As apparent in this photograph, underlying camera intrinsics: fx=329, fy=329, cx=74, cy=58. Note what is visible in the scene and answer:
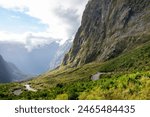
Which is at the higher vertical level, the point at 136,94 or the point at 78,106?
the point at 136,94

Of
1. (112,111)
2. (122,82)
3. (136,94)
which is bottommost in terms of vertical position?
(112,111)

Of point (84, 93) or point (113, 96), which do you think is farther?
point (84, 93)

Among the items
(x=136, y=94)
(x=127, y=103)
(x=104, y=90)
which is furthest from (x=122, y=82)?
(x=127, y=103)

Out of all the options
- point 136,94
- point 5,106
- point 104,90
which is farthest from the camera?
point 104,90

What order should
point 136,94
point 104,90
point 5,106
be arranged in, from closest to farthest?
point 5,106, point 136,94, point 104,90

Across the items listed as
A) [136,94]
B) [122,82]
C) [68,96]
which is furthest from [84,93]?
[136,94]

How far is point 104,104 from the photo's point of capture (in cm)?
2398

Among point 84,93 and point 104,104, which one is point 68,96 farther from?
point 104,104

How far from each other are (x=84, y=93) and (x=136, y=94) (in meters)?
7.14

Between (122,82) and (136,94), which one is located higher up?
(122,82)

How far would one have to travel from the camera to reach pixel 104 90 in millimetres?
36312

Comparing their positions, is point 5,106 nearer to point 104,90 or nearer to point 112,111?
point 112,111

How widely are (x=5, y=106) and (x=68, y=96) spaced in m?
13.4

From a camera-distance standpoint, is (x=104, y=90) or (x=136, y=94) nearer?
(x=136, y=94)
